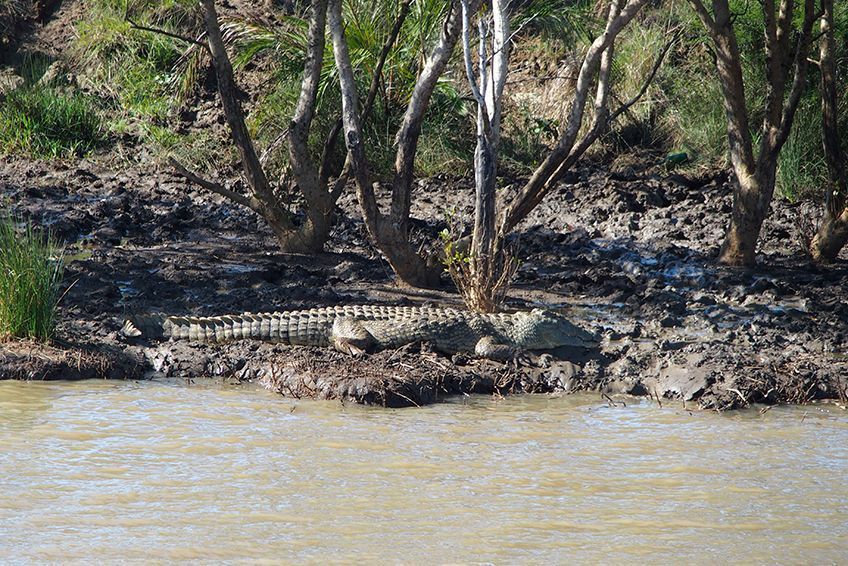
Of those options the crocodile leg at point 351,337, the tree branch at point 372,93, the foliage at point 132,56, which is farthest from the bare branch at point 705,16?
the foliage at point 132,56

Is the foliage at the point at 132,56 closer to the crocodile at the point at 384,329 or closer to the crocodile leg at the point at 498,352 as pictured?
the crocodile at the point at 384,329

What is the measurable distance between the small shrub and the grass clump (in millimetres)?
7370

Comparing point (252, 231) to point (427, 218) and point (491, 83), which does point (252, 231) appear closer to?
point (427, 218)

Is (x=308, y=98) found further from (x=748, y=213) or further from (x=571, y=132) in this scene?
(x=748, y=213)

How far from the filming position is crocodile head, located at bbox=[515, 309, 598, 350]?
704cm

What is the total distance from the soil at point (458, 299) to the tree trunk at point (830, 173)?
0.22 m

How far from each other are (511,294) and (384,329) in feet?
6.20

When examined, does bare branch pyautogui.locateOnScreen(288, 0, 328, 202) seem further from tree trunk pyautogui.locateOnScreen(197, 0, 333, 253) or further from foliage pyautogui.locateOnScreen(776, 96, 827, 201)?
foliage pyautogui.locateOnScreen(776, 96, 827, 201)

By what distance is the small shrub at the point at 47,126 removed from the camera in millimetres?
13742

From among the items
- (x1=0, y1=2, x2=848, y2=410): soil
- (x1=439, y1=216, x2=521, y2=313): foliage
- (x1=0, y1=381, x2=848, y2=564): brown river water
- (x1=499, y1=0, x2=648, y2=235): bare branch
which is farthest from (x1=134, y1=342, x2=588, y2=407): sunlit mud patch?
(x1=499, y1=0, x2=648, y2=235): bare branch


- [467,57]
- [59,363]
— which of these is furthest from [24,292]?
[467,57]

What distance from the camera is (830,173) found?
30.0 ft

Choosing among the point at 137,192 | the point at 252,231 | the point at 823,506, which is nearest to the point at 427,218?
the point at 252,231

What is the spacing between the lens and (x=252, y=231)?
423 inches
